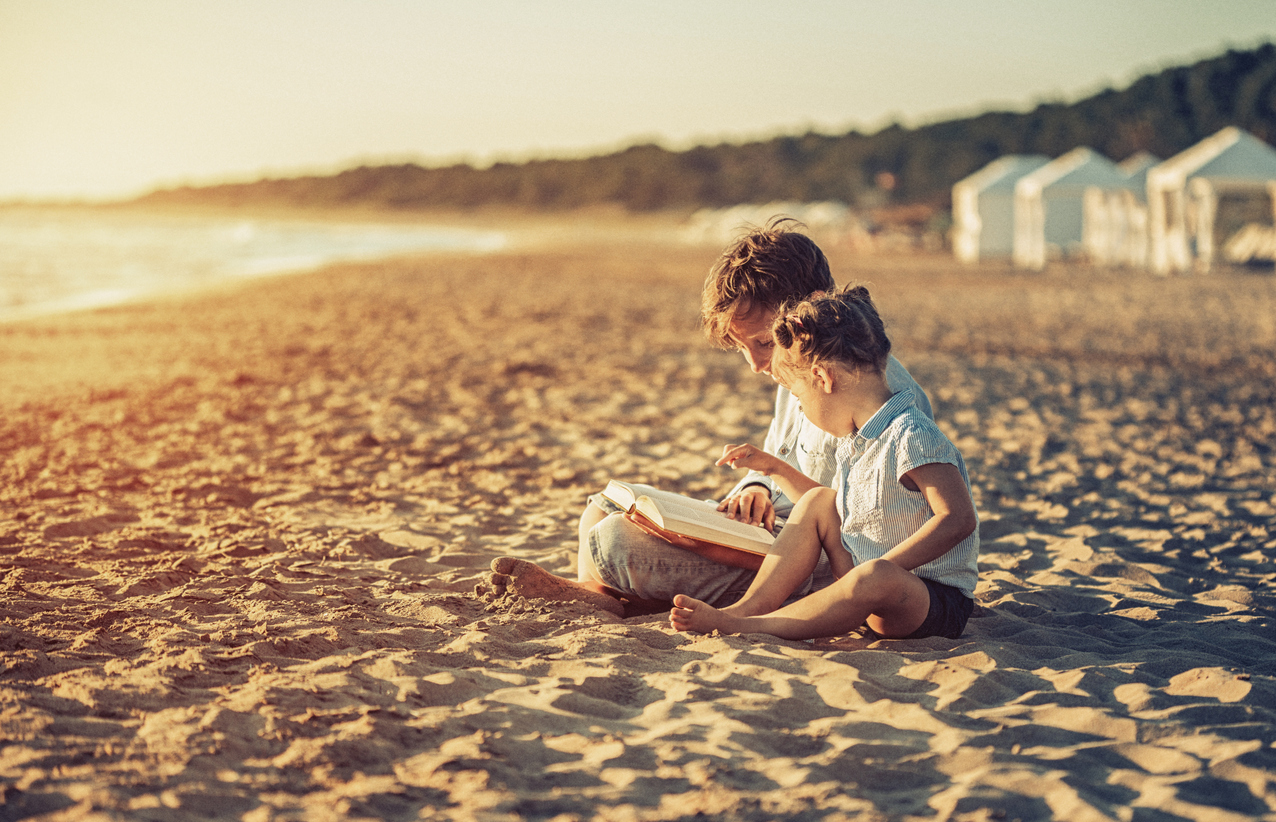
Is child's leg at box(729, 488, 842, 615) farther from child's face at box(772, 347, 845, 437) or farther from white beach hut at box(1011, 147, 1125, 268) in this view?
white beach hut at box(1011, 147, 1125, 268)

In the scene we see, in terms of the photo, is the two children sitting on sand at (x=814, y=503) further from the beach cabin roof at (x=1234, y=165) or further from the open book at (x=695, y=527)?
the beach cabin roof at (x=1234, y=165)

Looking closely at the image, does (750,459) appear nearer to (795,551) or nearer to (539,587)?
(795,551)

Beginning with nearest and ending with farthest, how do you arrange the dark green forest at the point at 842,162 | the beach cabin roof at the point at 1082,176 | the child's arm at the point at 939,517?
the child's arm at the point at 939,517
the beach cabin roof at the point at 1082,176
the dark green forest at the point at 842,162

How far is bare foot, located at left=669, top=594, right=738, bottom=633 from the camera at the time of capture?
2771 mm

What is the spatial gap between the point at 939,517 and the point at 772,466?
55 cm

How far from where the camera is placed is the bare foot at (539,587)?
3.09 metres

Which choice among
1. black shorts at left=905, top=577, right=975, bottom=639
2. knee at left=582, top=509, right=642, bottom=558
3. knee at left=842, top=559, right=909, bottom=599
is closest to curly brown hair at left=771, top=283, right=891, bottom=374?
knee at left=842, top=559, right=909, bottom=599

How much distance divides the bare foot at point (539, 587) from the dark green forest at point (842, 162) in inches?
1788

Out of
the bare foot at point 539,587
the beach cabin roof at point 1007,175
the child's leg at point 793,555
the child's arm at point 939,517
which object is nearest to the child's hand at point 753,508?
the child's leg at point 793,555

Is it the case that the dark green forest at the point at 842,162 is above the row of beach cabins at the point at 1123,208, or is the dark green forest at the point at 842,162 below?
above

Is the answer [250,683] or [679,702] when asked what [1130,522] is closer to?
[679,702]

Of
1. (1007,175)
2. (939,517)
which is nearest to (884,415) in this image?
(939,517)

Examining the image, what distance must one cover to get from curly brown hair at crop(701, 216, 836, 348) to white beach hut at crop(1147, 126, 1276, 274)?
1930 centimetres

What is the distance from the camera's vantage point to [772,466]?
9.73 ft
